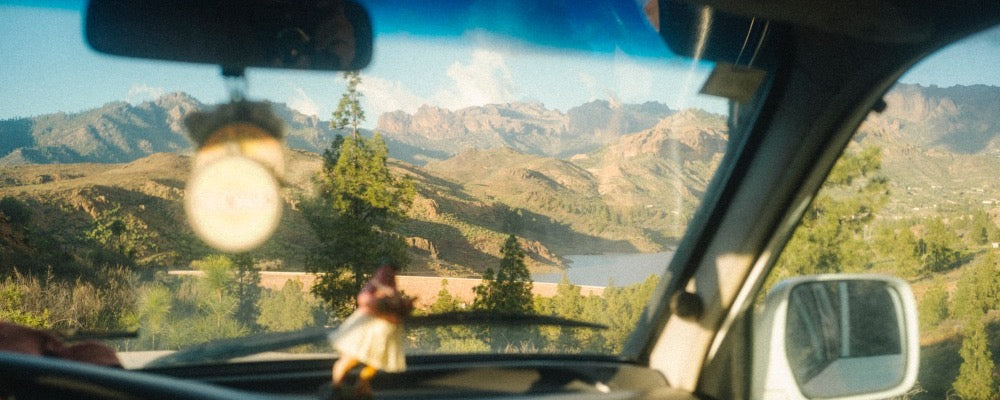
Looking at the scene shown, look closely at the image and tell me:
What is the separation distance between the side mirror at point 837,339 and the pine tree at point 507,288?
104 cm

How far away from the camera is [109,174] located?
275 cm

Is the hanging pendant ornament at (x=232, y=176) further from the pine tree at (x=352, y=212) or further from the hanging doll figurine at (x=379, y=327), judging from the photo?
the hanging doll figurine at (x=379, y=327)

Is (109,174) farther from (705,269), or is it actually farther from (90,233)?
(705,269)

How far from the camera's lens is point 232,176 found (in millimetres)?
2672

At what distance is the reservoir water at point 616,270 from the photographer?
324 cm

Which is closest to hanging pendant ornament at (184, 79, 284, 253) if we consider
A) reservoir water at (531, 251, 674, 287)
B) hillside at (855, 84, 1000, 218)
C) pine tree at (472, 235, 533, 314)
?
Result: pine tree at (472, 235, 533, 314)

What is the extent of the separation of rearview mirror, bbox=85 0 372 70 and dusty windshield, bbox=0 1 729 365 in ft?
0.19

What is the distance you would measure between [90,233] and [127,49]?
700 mm

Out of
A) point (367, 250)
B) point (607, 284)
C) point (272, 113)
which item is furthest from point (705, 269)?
point (272, 113)

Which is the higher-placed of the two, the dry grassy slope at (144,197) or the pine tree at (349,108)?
the pine tree at (349,108)

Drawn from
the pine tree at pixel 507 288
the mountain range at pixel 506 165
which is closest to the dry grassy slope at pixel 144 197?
the mountain range at pixel 506 165

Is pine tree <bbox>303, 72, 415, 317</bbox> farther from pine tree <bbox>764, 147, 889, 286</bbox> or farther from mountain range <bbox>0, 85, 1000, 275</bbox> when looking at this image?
pine tree <bbox>764, 147, 889, 286</bbox>

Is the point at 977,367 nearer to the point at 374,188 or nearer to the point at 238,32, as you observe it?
the point at 374,188

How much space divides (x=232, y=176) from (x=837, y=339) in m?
2.57
